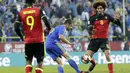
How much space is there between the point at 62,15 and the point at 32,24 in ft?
55.5

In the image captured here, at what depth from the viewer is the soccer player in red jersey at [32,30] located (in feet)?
41.9

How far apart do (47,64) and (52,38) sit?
1049cm

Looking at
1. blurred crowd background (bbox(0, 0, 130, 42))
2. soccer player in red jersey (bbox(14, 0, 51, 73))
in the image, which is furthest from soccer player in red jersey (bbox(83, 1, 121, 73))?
blurred crowd background (bbox(0, 0, 130, 42))

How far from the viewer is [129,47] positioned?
30.1 metres

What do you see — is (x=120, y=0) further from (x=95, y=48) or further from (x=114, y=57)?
(x=95, y=48)

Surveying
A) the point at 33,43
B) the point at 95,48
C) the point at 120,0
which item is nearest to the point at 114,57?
the point at 120,0

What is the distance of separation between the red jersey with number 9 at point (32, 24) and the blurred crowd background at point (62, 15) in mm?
14219

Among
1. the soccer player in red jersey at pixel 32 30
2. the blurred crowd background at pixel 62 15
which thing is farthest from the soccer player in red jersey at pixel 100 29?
the blurred crowd background at pixel 62 15

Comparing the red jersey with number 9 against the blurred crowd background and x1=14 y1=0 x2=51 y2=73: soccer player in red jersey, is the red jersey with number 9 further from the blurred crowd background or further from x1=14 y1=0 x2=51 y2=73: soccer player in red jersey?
the blurred crowd background

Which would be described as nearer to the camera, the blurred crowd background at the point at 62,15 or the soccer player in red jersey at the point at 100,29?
the soccer player in red jersey at the point at 100,29

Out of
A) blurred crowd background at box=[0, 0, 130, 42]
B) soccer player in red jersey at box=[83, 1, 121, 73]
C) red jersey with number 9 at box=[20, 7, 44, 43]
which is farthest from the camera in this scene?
blurred crowd background at box=[0, 0, 130, 42]

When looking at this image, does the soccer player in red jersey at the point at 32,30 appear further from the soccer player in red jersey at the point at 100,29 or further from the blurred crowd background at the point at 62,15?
the blurred crowd background at the point at 62,15

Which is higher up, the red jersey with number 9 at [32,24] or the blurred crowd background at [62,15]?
the red jersey with number 9 at [32,24]

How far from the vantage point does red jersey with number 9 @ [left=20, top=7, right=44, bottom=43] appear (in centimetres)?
1276
